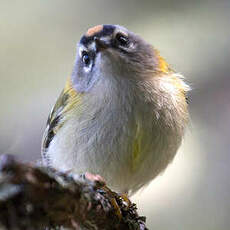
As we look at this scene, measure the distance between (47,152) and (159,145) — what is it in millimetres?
1029

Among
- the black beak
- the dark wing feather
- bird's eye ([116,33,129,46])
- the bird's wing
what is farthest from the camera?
the dark wing feather

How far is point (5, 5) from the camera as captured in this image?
23.6 ft

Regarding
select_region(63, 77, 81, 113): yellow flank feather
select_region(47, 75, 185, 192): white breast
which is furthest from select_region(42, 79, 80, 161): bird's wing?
select_region(47, 75, 185, 192): white breast

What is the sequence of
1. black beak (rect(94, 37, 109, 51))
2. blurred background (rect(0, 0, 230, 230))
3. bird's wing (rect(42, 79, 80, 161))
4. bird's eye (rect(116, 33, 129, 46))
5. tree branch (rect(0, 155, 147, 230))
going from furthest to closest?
blurred background (rect(0, 0, 230, 230)), bird's wing (rect(42, 79, 80, 161)), bird's eye (rect(116, 33, 129, 46)), black beak (rect(94, 37, 109, 51)), tree branch (rect(0, 155, 147, 230))

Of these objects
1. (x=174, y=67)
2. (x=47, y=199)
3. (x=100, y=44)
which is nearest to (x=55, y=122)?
(x=100, y=44)

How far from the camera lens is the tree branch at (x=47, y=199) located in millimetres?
1619

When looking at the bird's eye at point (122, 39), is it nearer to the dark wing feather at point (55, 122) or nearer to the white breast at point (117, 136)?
the white breast at point (117, 136)

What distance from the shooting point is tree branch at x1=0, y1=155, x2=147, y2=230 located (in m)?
1.62

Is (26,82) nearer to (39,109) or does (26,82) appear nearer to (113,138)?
(39,109)

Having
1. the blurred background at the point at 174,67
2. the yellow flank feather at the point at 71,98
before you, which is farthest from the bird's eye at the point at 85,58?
the blurred background at the point at 174,67

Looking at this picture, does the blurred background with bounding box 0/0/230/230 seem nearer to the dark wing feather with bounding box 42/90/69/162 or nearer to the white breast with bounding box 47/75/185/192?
the dark wing feather with bounding box 42/90/69/162

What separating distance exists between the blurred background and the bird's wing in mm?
1338

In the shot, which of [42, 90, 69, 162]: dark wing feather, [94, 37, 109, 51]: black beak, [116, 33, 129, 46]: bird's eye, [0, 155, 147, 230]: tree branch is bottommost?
[42, 90, 69, 162]: dark wing feather

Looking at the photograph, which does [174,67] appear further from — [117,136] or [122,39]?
[117,136]
